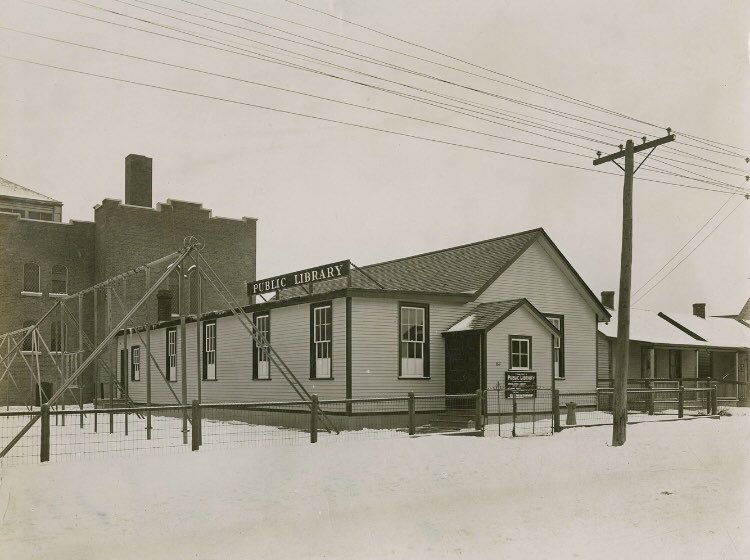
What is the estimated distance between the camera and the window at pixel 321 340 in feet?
74.4

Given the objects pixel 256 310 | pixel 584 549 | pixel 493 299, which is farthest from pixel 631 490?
pixel 256 310

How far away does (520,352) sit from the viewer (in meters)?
23.5

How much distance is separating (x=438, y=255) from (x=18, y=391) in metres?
23.2

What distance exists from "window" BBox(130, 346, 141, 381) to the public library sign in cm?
1319

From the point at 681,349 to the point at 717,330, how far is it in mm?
6353

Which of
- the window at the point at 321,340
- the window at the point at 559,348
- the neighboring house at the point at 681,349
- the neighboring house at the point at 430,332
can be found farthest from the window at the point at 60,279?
the neighboring house at the point at 681,349

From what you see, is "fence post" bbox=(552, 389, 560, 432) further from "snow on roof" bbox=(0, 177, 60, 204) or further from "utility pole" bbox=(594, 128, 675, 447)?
"snow on roof" bbox=(0, 177, 60, 204)

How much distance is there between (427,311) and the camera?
76.7 feet

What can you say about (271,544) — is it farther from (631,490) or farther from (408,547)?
(631,490)

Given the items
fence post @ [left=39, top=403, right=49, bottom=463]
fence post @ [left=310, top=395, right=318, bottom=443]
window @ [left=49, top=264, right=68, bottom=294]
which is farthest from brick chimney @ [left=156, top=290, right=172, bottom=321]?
fence post @ [left=39, top=403, right=49, bottom=463]

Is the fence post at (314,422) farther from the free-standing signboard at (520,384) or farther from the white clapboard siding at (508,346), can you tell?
the free-standing signboard at (520,384)

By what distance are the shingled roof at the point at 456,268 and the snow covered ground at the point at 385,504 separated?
8.64 meters

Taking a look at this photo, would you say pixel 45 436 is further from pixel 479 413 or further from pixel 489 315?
pixel 489 315

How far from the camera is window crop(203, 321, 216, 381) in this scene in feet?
95.1
